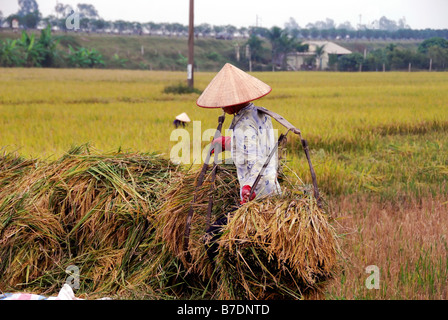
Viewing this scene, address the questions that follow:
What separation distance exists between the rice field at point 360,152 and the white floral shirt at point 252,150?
0.56 metres

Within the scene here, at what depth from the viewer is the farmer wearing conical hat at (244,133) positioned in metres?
2.38

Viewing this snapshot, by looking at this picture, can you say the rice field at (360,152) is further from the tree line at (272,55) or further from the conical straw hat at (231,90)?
the tree line at (272,55)

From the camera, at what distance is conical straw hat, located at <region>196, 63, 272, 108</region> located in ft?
7.79

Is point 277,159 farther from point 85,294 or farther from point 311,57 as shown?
point 311,57

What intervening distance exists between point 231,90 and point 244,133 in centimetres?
22

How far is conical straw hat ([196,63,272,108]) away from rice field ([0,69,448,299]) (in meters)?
0.90

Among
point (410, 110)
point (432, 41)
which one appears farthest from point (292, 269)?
point (432, 41)

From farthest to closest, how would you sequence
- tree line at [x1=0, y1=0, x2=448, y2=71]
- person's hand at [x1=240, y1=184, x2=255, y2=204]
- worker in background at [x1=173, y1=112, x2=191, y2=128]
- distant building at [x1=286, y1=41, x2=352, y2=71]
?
distant building at [x1=286, y1=41, x2=352, y2=71]
tree line at [x1=0, y1=0, x2=448, y2=71]
worker in background at [x1=173, y1=112, x2=191, y2=128]
person's hand at [x1=240, y1=184, x2=255, y2=204]

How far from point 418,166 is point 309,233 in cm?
395

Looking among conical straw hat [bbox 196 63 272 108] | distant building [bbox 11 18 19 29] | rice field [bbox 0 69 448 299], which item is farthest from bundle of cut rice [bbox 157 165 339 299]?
distant building [bbox 11 18 19 29]

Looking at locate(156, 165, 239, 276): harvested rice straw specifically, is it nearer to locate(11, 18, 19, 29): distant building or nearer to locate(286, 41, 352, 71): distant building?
locate(286, 41, 352, 71): distant building

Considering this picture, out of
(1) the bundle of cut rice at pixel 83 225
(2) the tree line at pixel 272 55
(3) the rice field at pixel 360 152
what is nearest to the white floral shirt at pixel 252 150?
(3) the rice field at pixel 360 152

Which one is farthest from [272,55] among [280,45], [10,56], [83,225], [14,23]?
[83,225]

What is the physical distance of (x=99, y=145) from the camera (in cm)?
571
